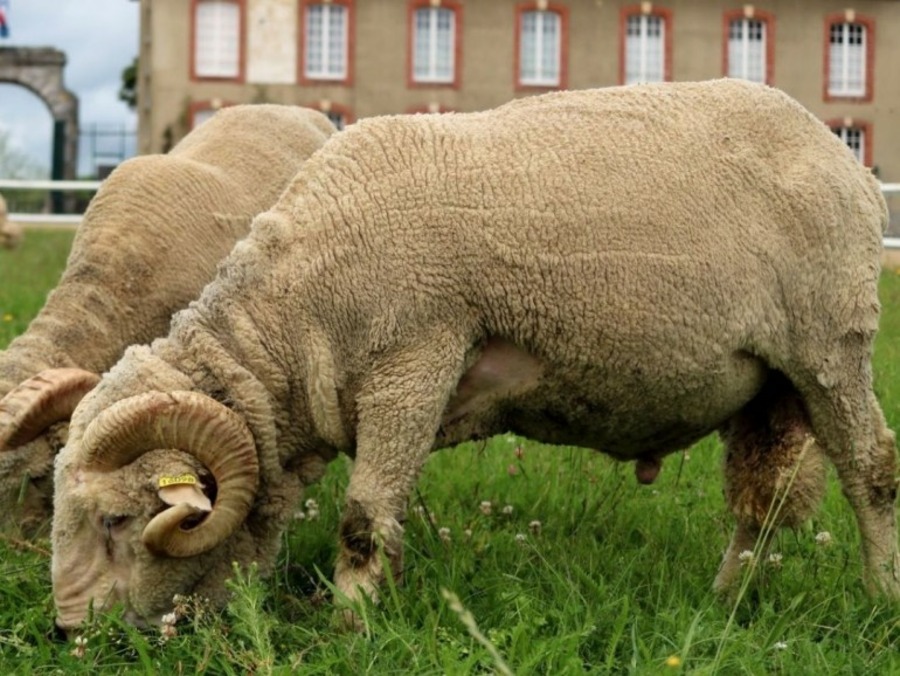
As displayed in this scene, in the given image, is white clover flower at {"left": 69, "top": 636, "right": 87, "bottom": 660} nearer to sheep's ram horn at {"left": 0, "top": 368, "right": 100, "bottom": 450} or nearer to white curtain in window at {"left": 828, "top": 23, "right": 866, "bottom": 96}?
sheep's ram horn at {"left": 0, "top": 368, "right": 100, "bottom": 450}

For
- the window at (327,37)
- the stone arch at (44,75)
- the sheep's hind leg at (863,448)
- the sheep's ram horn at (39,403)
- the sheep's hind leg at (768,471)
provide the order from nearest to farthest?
1. the sheep's hind leg at (863,448)
2. the sheep's hind leg at (768,471)
3. the sheep's ram horn at (39,403)
4. the window at (327,37)
5. the stone arch at (44,75)

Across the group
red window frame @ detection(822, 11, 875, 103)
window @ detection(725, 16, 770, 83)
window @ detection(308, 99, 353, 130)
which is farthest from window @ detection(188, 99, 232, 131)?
red window frame @ detection(822, 11, 875, 103)

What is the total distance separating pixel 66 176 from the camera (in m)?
36.1

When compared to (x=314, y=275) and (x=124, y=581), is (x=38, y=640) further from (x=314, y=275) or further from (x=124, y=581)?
(x=314, y=275)

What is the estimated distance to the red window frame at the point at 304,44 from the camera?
3475cm

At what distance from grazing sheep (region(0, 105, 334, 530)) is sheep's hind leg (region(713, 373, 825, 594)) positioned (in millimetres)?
2650

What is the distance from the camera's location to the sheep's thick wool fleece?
4539mm

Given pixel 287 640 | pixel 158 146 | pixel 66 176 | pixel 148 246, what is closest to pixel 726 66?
pixel 158 146

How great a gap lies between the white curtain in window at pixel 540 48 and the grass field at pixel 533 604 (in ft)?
96.5

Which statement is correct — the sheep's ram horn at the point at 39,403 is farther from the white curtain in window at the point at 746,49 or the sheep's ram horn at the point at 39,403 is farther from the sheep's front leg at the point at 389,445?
the white curtain in window at the point at 746,49

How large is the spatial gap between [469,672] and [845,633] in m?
1.55

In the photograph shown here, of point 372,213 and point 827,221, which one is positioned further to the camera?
point 827,221

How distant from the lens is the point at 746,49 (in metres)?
35.6

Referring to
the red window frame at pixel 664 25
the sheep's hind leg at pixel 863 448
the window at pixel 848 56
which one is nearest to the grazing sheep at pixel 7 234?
the sheep's hind leg at pixel 863 448
